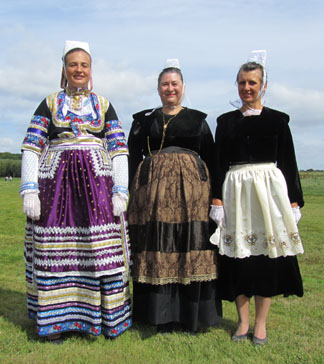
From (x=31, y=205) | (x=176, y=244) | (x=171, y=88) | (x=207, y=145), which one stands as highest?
(x=171, y=88)

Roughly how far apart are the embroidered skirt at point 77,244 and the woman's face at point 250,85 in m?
1.24

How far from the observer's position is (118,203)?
306cm

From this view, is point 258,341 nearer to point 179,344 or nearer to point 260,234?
point 179,344

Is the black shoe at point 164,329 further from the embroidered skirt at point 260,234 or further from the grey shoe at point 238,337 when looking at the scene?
the embroidered skirt at point 260,234

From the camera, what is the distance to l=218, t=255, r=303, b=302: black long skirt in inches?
121

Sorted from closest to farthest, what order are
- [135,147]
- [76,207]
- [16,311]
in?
[76,207] → [135,147] → [16,311]

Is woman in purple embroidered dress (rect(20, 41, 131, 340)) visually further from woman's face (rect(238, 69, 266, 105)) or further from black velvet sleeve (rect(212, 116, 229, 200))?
woman's face (rect(238, 69, 266, 105))

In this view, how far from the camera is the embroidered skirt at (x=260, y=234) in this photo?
3.01 meters

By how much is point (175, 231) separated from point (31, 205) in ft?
3.75

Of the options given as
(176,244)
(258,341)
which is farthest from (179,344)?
(176,244)

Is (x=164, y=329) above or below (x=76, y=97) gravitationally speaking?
below

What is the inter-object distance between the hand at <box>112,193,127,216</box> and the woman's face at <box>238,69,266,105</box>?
1.28 m

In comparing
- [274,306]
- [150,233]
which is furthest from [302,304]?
[150,233]

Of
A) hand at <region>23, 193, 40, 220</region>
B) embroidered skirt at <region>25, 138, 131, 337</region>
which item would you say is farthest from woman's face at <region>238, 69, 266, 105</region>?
hand at <region>23, 193, 40, 220</region>
